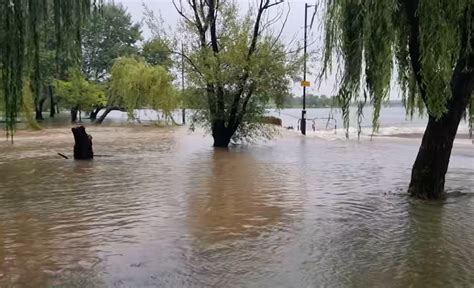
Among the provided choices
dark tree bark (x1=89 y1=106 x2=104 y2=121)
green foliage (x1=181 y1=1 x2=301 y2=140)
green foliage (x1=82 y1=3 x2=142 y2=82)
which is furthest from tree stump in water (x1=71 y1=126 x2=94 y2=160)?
green foliage (x1=82 y1=3 x2=142 y2=82)

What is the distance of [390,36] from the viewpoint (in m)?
7.62

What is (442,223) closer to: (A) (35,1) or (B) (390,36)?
(B) (390,36)

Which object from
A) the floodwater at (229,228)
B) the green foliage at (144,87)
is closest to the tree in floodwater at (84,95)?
the green foliage at (144,87)

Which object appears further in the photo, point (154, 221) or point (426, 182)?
point (426, 182)

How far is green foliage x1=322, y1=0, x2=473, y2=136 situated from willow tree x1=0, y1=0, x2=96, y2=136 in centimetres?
364

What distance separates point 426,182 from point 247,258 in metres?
5.04

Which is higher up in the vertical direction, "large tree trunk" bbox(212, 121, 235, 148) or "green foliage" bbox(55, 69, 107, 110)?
"green foliage" bbox(55, 69, 107, 110)

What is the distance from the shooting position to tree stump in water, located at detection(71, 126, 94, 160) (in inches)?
652

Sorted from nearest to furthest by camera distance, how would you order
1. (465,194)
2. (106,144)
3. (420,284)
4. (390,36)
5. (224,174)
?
1. (420,284)
2. (390,36)
3. (465,194)
4. (224,174)
5. (106,144)

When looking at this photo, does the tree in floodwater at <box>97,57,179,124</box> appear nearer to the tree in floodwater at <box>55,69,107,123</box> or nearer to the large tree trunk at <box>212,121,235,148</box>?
the large tree trunk at <box>212,121,235,148</box>

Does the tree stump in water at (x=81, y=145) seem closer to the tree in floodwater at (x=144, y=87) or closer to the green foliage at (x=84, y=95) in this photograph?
the tree in floodwater at (x=144, y=87)

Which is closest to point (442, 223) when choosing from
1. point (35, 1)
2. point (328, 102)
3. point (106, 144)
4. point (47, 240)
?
point (328, 102)

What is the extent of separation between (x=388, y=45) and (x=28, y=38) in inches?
189

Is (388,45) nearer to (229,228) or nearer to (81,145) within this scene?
(229,228)
